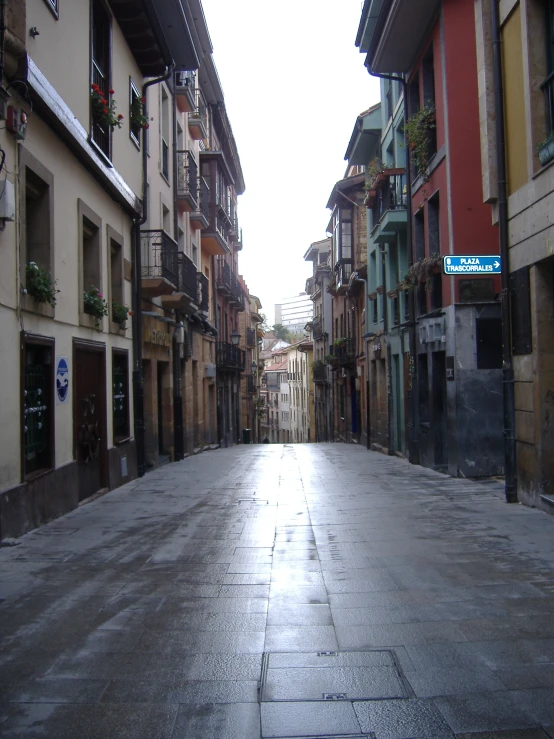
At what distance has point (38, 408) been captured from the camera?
9.14 metres

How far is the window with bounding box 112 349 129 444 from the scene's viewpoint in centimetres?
1342

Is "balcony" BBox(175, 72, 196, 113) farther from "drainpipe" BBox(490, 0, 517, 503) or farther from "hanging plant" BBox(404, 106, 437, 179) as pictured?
"drainpipe" BBox(490, 0, 517, 503)

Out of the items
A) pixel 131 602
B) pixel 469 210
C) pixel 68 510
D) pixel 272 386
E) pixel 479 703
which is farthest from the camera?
pixel 272 386

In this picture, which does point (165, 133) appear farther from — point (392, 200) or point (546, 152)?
point (546, 152)

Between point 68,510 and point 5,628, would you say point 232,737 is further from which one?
point 68,510

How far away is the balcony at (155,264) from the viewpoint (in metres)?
16.0

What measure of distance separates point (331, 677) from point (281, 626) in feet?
3.25

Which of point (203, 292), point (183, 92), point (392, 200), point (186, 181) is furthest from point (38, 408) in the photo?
point (203, 292)

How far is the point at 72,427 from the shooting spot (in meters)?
10.5

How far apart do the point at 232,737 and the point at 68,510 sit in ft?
22.6

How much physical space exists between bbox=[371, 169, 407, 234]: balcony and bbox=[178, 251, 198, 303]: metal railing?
5.27 metres

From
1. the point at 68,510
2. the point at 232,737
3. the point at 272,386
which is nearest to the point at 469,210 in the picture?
the point at 68,510

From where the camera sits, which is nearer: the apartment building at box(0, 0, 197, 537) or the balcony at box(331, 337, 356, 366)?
the apartment building at box(0, 0, 197, 537)

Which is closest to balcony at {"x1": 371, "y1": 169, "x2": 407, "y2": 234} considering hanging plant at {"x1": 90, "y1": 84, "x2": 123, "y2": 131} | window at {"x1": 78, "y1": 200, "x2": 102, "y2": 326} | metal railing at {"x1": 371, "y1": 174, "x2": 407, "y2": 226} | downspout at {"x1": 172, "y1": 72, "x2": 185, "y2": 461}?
metal railing at {"x1": 371, "y1": 174, "x2": 407, "y2": 226}
